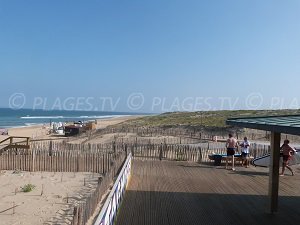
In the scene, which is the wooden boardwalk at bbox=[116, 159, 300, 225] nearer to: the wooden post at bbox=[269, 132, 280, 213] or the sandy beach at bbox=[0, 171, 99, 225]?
the wooden post at bbox=[269, 132, 280, 213]

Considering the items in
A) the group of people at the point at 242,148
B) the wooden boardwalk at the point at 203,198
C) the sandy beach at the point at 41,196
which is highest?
the group of people at the point at 242,148

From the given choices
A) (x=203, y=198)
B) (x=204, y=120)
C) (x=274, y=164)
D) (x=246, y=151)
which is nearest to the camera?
(x=274, y=164)

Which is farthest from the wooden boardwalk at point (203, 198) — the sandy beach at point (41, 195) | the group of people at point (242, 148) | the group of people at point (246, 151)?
the sandy beach at point (41, 195)

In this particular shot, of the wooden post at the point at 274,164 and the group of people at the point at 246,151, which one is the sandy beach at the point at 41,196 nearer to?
the wooden post at the point at 274,164

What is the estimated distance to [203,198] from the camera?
12125 millimetres

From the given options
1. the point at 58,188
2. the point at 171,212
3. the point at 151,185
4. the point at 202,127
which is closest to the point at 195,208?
the point at 171,212

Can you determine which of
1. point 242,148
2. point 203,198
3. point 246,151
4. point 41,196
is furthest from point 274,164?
→ point 246,151

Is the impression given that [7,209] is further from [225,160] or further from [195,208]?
[225,160]

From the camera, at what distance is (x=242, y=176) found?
16.3 metres

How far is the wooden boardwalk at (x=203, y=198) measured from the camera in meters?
9.87

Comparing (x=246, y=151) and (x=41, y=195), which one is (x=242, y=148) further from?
(x=41, y=195)

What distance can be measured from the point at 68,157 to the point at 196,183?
623 cm

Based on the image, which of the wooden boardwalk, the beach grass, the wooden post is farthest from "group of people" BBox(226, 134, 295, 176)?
the beach grass

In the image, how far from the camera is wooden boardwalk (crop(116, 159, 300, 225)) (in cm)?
987
